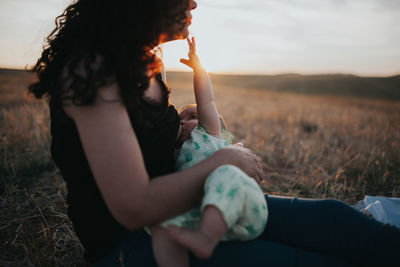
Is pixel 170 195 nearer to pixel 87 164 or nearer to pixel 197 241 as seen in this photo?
pixel 197 241

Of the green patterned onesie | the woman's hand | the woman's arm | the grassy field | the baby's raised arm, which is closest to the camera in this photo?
the woman's arm

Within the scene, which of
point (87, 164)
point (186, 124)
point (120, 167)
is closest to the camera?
point (120, 167)

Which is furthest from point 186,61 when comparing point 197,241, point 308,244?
point 308,244

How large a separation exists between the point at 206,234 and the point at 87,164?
0.59 m

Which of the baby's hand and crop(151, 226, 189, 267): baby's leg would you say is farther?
the baby's hand

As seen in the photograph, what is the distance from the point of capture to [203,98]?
4.79ft

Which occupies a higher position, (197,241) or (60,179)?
(197,241)

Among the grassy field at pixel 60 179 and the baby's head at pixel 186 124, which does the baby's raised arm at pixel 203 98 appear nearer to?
the baby's head at pixel 186 124

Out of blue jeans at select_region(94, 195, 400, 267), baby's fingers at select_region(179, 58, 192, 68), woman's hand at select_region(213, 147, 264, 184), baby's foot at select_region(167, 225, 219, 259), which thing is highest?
baby's fingers at select_region(179, 58, 192, 68)

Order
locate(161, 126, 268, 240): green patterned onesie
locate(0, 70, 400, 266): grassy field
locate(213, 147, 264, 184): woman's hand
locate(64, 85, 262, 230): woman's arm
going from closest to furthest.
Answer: locate(64, 85, 262, 230): woman's arm
locate(161, 126, 268, 240): green patterned onesie
locate(213, 147, 264, 184): woman's hand
locate(0, 70, 400, 266): grassy field

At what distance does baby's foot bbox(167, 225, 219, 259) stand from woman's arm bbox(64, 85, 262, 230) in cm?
9

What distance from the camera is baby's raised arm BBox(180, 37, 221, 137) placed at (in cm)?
145

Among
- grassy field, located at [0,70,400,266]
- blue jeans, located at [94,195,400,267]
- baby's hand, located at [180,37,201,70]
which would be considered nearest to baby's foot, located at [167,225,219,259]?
blue jeans, located at [94,195,400,267]

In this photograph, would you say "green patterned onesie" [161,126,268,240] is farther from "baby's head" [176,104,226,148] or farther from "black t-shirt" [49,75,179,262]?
"baby's head" [176,104,226,148]
